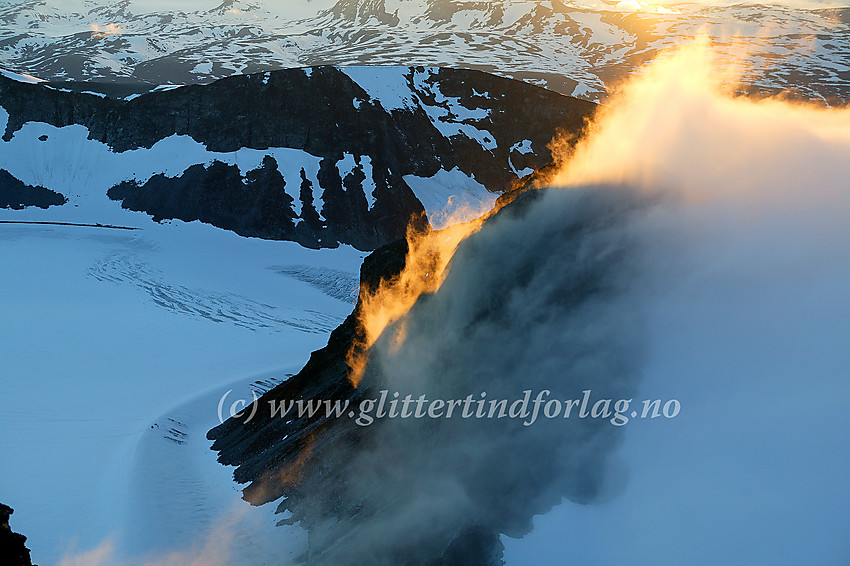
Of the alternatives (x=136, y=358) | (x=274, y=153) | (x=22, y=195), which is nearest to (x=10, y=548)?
(x=136, y=358)

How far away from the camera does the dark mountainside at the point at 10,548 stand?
1274 cm

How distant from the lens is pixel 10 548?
12.9m

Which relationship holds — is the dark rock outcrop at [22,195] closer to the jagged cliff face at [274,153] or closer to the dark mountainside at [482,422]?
the jagged cliff face at [274,153]

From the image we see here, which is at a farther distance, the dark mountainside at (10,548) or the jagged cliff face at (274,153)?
the jagged cliff face at (274,153)

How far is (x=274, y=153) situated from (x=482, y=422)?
259 feet

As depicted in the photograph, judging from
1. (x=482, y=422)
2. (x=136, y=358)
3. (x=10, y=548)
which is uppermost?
(x=10, y=548)

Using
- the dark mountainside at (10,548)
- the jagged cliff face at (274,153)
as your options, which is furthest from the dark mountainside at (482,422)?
the jagged cliff face at (274,153)

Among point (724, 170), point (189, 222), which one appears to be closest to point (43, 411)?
point (724, 170)

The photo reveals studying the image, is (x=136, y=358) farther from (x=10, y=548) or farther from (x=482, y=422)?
(x=482, y=422)

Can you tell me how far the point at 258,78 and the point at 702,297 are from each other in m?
91.1

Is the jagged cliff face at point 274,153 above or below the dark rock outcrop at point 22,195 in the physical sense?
above

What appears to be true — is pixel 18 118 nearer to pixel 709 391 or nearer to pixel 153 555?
pixel 153 555

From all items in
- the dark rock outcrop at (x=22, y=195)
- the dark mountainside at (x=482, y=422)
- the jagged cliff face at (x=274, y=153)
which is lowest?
the dark rock outcrop at (x=22, y=195)

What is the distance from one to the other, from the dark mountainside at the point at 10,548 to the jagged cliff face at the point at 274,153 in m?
68.5
